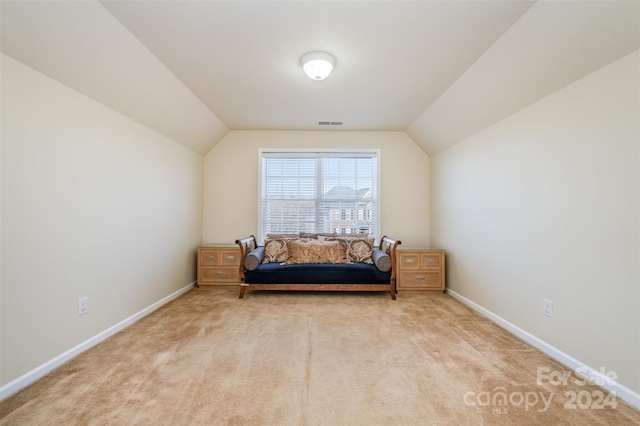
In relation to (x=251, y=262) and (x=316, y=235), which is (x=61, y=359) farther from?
(x=316, y=235)

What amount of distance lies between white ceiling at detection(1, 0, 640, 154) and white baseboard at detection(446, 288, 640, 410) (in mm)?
2050

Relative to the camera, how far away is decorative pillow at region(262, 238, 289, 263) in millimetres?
3832

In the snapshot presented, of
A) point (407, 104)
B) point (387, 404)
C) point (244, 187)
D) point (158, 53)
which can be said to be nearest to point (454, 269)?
point (407, 104)

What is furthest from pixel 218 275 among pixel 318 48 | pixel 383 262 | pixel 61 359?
pixel 318 48

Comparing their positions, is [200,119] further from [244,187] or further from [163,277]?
[163,277]

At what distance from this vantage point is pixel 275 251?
153 inches

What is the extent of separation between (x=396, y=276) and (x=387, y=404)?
7.48ft

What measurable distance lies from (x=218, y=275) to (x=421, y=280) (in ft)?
10.0

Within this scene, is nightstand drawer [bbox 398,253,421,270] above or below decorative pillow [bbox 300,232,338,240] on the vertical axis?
below

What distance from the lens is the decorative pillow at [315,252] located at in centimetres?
372

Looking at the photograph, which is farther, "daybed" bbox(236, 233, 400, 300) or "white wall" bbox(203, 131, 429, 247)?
"white wall" bbox(203, 131, 429, 247)

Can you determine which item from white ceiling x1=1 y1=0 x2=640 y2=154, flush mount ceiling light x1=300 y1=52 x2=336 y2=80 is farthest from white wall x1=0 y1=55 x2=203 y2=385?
flush mount ceiling light x1=300 y1=52 x2=336 y2=80

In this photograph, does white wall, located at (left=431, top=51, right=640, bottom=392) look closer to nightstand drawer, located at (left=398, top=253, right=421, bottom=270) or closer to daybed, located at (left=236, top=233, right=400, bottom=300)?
nightstand drawer, located at (left=398, top=253, right=421, bottom=270)

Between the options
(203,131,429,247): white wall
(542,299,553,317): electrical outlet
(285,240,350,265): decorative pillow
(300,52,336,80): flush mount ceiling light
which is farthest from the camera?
(203,131,429,247): white wall
